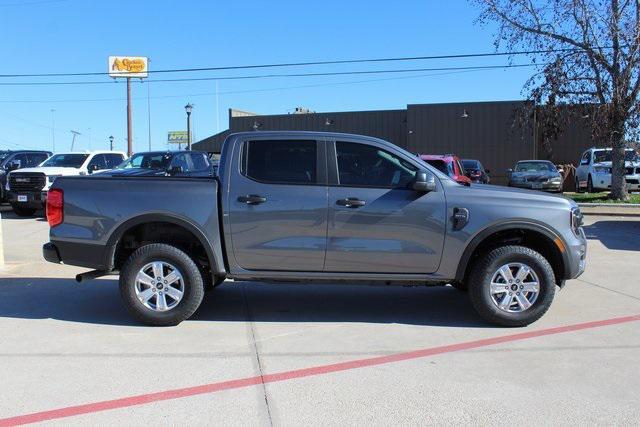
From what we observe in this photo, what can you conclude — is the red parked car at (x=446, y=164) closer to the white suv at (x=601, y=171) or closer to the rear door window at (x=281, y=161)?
the rear door window at (x=281, y=161)

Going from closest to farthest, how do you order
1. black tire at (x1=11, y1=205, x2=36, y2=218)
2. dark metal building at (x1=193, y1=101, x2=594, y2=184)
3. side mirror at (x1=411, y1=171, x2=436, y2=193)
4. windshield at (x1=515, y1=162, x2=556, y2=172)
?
side mirror at (x1=411, y1=171, x2=436, y2=193) → black tire at (x1=11, y1=205, x2=36, y2=218) → windshield at (x1=515, y1=162, x2=556, y2=172) → dark metal building at (x1=193, y1=101, x2=594, y2=184)

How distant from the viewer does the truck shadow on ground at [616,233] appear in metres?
11.5

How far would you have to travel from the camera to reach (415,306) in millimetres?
6719

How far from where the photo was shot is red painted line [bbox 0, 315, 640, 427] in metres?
3.81

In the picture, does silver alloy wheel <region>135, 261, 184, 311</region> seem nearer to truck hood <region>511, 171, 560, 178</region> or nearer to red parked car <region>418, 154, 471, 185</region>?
red parked car <region>418, 154, 471, 185</region>

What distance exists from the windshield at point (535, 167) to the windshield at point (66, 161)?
683 inches

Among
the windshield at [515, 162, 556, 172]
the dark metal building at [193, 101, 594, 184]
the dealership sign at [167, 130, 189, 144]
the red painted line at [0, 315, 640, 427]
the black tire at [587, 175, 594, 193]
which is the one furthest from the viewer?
the dealership sign at [167, 130, 189, 144]

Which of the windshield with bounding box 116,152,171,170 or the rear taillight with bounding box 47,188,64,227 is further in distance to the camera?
the windshield with bounding box 116,152,171,170

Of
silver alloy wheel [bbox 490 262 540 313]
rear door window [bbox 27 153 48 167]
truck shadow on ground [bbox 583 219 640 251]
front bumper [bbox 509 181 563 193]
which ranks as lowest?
truck shadow on ground [bbox 583 219 640 251]

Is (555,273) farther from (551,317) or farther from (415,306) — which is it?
(415,306)

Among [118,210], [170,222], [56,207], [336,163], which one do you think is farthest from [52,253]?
[336,163]

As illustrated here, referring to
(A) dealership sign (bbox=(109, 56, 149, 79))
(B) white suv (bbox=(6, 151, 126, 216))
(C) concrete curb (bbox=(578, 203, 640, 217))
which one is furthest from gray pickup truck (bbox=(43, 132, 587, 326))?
(A) dealership sign (bbox=(109, 56, 149, 79))

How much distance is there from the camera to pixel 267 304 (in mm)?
6797

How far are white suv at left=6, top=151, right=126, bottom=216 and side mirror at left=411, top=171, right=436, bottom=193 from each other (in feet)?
43.5
